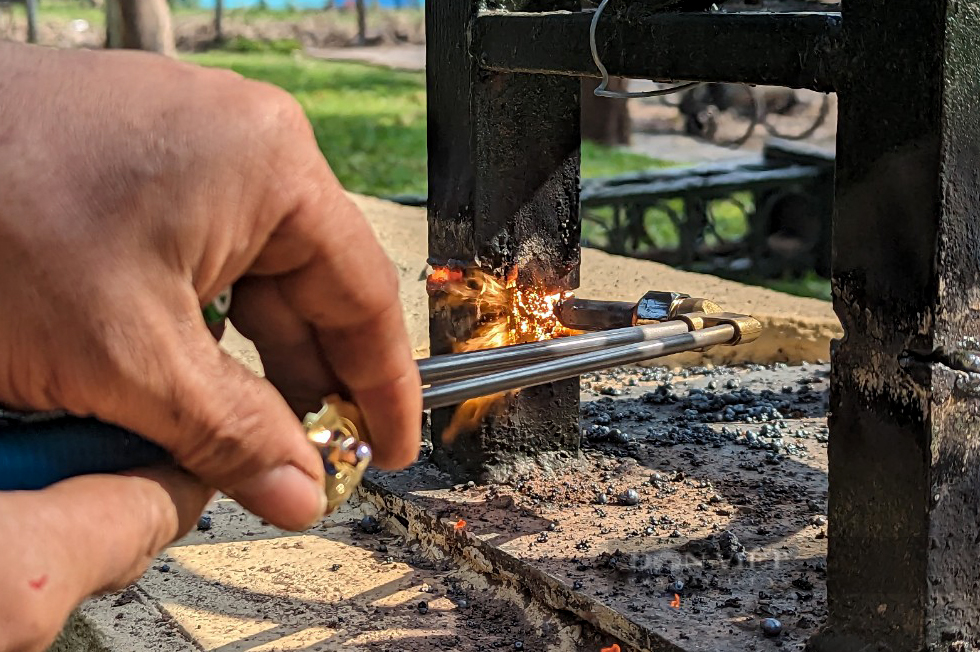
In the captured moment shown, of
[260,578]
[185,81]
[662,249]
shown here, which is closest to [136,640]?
[260,578]

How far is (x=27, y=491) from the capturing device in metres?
1.02

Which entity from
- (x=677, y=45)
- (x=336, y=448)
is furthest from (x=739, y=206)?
(x=336, y=448)

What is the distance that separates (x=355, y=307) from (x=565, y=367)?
0.87 m

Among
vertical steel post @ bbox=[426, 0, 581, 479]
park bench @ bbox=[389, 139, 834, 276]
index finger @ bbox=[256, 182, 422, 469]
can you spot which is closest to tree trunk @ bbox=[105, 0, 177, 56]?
park bench @ bbox=[389, 139, 834, 276]

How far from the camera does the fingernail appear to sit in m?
1.14

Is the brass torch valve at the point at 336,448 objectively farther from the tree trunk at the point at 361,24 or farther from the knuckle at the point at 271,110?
the tree trunk at the point at 361,24

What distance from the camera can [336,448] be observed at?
4.09 feet

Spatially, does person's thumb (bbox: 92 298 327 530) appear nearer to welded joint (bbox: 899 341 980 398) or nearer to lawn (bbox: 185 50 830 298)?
welded joint (bbox: 899 341 980 398)

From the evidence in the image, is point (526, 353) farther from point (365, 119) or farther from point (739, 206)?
point (365, 119)

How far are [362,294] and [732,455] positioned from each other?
7.25 ft

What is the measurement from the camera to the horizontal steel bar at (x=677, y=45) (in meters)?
2.03

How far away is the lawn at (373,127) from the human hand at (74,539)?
7795 mm

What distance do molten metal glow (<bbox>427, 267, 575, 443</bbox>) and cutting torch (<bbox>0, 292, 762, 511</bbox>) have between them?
1.9 inches

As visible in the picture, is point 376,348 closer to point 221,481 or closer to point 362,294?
point 362,294
